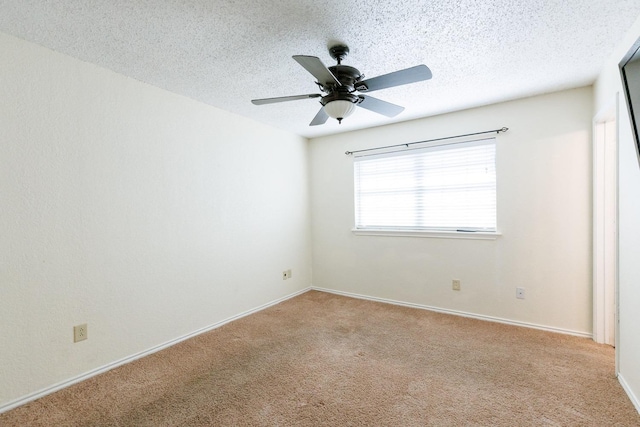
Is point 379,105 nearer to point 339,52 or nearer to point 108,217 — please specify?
point 339,52

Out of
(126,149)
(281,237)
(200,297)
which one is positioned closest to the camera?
(126,149)

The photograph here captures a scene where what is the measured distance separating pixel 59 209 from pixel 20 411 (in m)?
1.25

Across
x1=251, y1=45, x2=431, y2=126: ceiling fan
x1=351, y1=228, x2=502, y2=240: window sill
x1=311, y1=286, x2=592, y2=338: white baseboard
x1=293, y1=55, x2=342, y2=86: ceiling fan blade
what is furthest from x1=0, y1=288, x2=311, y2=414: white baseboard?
x1=293, y1=55, x2=342, y2=86: ceiling fan blade

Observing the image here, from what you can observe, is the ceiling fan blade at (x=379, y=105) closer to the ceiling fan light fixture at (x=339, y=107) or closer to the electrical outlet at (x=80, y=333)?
the ceiling fan light fixture at (x=339, y=107)

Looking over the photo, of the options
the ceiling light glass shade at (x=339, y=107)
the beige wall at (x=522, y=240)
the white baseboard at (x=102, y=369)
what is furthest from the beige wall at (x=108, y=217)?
the beige wall at (x=522, y=240)

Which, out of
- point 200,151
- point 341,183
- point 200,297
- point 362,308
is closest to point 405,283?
point 362,308

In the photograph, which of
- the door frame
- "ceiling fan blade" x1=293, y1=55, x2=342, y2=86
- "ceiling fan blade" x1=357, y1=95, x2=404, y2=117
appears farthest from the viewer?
the door frame

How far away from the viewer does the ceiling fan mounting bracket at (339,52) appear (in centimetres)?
194

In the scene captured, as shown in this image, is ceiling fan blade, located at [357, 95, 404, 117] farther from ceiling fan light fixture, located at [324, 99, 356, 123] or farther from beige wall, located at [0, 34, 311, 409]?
beige wall, located at [0, 34, 311, 409]

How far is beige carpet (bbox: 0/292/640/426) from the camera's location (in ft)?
5.59

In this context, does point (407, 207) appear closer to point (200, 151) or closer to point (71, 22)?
point (200, 151)

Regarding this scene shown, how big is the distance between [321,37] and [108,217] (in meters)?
2.05

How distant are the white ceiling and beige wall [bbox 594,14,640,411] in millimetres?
366

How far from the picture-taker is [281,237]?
395 centimetres
